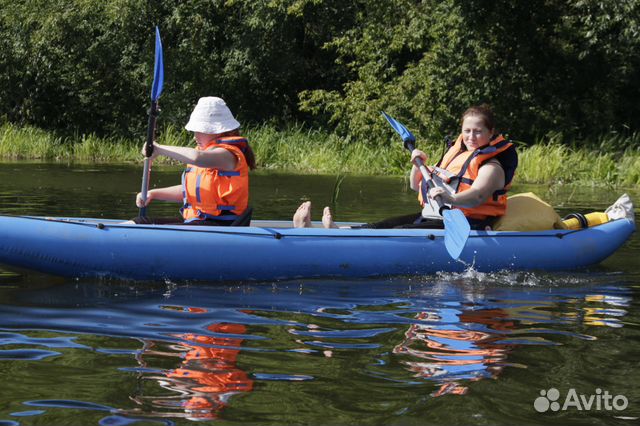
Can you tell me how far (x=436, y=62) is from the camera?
1683cm

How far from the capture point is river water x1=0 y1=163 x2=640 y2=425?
10.3 ft

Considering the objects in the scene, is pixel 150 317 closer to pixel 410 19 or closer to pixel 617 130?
pixel 617 130

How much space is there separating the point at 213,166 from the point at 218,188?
0.19 metres

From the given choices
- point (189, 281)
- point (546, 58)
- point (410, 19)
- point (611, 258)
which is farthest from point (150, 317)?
point (410, 19)

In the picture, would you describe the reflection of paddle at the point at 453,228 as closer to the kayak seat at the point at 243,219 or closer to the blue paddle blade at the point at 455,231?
the blue paddle blade at the point at 455,231

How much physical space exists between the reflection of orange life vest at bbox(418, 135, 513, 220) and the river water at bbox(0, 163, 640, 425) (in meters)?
0.41

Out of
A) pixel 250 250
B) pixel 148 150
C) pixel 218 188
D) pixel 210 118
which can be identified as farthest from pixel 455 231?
pixel 148 150

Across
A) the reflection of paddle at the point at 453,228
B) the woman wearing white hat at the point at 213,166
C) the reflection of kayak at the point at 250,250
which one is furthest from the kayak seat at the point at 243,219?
the reflection of paddle at the point at 453,228

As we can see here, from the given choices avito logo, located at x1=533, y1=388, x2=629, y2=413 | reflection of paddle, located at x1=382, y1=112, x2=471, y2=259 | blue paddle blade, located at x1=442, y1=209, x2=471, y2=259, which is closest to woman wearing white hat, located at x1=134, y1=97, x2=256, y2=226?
reflection of paddle, located at x1=382, y1=112, x2=471, y2=259

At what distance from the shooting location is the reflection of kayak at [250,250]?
209 inches

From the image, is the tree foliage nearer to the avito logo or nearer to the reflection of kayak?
the reflection of kayak

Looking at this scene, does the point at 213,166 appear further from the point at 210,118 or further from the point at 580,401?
the point at 580,401

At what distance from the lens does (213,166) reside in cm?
541

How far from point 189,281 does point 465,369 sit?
2314 mm
